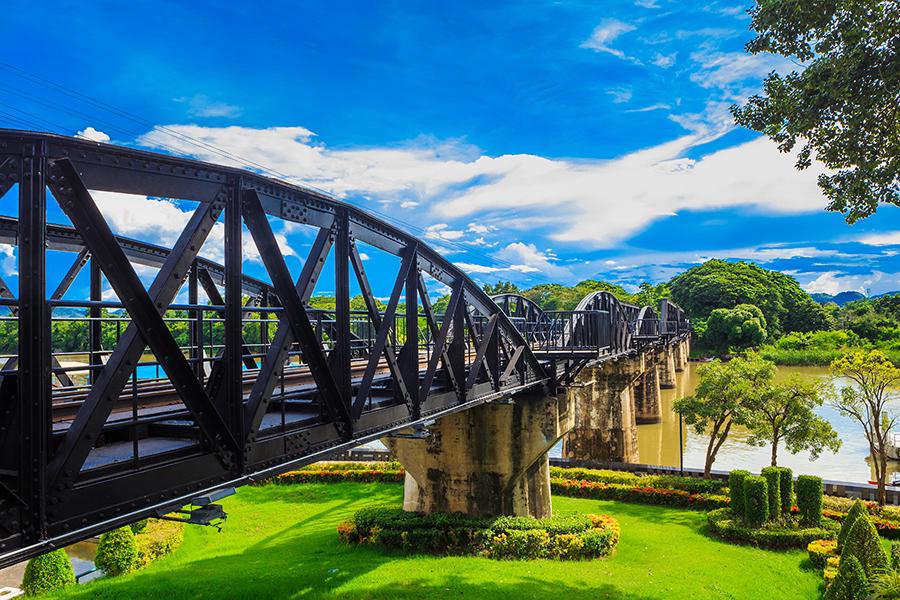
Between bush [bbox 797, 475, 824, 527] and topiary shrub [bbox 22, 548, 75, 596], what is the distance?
2096 centimetres

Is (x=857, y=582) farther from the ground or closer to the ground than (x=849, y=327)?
closer to the ground

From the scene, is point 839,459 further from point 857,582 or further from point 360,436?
point 360,436

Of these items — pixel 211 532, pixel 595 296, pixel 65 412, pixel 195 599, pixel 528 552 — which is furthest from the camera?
pixel 595 296

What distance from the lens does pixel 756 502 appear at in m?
20.3

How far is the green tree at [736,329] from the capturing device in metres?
86.2

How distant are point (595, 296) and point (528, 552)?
14.0 m

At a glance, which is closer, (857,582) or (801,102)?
(801,102)

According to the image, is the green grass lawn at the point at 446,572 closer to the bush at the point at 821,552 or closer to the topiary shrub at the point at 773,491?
the bush at the point at 821,552

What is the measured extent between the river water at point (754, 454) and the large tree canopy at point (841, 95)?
1840 centimetres

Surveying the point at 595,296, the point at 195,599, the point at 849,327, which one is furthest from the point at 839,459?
the point at 849,327

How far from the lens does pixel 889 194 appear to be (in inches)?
472

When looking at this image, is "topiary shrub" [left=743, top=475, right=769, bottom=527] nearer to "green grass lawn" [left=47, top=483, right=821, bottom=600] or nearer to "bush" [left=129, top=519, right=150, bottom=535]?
"green grass lawn" [left=47, top=483, right=821, bottom=600]

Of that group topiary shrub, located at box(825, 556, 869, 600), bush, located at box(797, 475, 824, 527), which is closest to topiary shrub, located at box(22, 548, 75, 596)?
topiary shrub, located at box(825, 556, 869, 600)

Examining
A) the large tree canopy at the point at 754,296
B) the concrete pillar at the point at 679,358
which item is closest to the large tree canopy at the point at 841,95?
the concrete pillar at the point at 679,358
